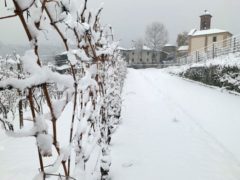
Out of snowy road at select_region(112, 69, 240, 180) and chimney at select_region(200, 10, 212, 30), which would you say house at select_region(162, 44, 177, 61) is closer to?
chimney at select_region(200, 10, 212, 30)

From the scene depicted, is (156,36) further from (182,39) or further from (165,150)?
(165,150)

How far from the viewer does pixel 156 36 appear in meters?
80.8

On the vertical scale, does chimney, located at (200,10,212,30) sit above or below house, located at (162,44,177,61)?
above

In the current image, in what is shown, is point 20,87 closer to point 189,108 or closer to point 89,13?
point 89,13

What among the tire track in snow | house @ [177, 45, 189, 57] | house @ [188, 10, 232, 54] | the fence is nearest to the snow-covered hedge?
the fence

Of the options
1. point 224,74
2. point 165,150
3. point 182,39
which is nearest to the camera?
point 165,150

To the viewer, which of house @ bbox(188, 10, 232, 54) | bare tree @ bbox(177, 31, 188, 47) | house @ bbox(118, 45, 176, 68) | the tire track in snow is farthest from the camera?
bare tree @ bbox(177, 31, 188, 47)

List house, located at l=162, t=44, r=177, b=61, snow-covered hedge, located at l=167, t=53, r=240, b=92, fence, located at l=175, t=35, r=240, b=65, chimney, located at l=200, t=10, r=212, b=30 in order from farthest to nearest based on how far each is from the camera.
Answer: house, located at l=162, t=44, r=177, b=61, chimney, located at l=200, t=10, r=212, b=30, fence, located at l=175, t=35, r=240, b=65, snow-covered hedge, located at l=167, t=53, r=240, b=92

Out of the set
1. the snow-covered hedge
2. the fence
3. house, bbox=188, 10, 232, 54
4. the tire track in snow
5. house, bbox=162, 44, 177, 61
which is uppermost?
house, bbox=188, 10, 232, 54

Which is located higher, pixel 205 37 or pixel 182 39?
pixel 182 39

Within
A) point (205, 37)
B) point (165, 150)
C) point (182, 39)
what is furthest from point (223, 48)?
point (182, 39)

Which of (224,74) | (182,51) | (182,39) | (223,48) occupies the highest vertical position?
(182,39)

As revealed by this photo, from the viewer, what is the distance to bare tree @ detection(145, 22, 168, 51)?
264ft

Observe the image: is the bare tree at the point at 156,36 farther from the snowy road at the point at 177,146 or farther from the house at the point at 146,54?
the snowy road at the point at 177,146
